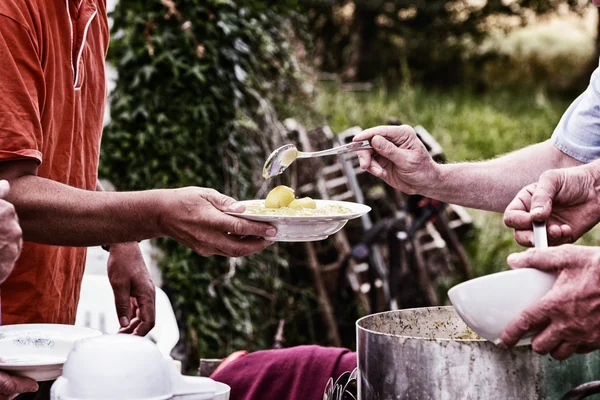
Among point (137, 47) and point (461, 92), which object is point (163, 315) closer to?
point (137, 47)

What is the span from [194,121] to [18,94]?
2250 mm

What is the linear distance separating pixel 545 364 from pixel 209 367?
1.16 m

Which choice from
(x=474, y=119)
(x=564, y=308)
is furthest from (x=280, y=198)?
(x=474, y=119)

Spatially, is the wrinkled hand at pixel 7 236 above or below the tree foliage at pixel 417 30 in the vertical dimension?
above

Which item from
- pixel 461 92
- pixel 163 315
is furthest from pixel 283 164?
pixel 461 92

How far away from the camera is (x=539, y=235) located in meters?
1.82

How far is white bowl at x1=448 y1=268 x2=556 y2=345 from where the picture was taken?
1.54 meters

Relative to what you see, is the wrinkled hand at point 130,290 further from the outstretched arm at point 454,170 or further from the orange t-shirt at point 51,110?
the outstretched arm at point 454,170

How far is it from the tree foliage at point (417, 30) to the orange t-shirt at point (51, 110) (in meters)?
8.86

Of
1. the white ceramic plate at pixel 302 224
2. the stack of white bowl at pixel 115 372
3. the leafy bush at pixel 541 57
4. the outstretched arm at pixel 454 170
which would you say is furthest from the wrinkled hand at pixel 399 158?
the leafy bush at pixel 541 57

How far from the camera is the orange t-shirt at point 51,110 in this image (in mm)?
1847

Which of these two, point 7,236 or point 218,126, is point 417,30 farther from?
point 7,236

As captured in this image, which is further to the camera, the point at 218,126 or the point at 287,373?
the point at 218,126

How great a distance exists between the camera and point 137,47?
4.05 m
